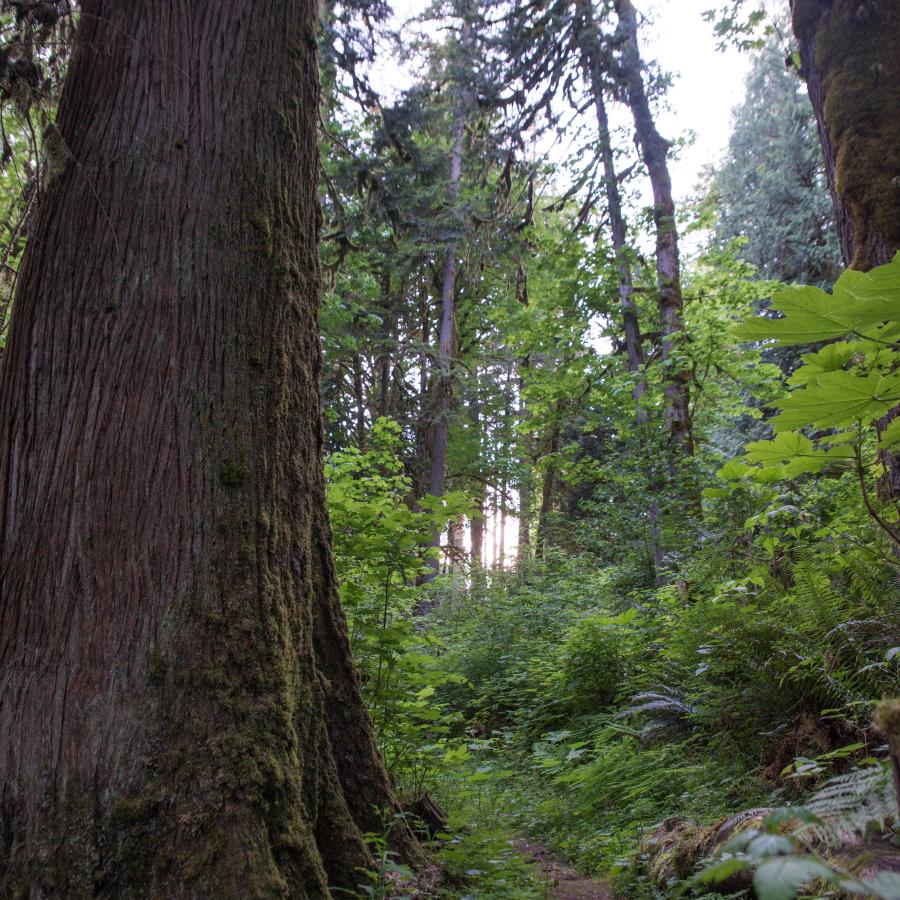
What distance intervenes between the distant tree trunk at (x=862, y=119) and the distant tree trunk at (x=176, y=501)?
272 centimetres

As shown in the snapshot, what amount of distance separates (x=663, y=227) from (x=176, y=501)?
33.7ft

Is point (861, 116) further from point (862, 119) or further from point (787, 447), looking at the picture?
point (787, 447)

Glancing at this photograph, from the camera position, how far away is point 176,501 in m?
2.47

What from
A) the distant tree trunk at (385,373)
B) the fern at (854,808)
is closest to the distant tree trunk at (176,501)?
the fern at (854,808)

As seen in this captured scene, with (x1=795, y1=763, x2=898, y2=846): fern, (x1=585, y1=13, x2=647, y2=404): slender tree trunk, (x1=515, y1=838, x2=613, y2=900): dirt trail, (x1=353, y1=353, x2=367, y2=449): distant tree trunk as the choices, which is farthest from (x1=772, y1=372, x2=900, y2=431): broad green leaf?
(x1=353, y1=353, x2=367, y2=449): distant tree trunk

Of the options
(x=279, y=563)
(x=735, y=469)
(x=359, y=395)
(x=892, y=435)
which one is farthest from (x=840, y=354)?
(x=359, y=395)

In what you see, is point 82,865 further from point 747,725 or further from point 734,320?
point 734,320

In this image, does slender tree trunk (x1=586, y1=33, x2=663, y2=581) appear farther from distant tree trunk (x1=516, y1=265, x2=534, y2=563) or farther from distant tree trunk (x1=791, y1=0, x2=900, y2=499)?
distant tree trunk (x1=791, y1=0, x2=900, y2=499)

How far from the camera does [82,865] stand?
6.80 ft

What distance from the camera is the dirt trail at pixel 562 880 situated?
3.15 metres

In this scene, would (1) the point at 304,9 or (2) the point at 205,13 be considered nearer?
(2) the point at 205,13

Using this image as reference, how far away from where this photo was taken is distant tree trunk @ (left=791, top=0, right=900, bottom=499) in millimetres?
3223

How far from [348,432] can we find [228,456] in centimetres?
1416

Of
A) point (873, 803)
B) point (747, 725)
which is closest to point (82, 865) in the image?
point (873, 803)
